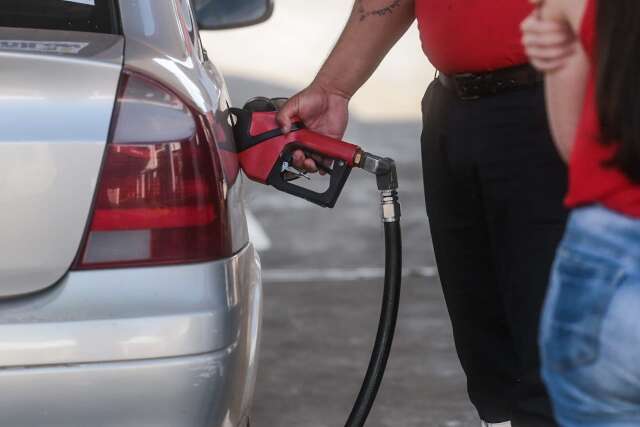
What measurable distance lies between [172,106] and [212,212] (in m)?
0.20

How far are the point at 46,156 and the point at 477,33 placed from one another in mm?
968

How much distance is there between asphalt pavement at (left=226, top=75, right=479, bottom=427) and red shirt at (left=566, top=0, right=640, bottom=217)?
267cm

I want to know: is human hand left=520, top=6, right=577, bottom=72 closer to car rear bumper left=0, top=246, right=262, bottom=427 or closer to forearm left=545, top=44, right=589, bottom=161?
forearm left=545, top=44, right=589, bottom=161

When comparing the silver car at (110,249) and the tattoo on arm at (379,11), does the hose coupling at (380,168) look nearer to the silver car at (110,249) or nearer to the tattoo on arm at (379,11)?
the tattoo on arm at (379,11)

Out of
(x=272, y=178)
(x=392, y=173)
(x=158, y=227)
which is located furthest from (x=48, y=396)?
(x=392, y=173)

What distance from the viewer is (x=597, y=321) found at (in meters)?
1.98

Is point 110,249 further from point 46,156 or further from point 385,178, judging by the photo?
point 385,178

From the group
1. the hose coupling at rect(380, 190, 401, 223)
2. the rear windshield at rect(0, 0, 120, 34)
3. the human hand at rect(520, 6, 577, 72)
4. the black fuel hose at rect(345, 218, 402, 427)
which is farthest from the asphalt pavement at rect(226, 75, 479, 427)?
the human hand at rect(520, 6, 577, 72)

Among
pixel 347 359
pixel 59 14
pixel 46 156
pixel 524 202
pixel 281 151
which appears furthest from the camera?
pixel 347 359

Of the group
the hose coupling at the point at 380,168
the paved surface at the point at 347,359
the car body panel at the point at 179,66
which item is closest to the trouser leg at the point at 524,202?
the hose coupling at the point at 380,168

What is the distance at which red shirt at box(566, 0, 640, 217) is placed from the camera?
195 centimetres

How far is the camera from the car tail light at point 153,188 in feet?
7.92

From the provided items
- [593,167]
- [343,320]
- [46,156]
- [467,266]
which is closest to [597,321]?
[593,167]

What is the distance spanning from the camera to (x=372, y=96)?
1427cm
